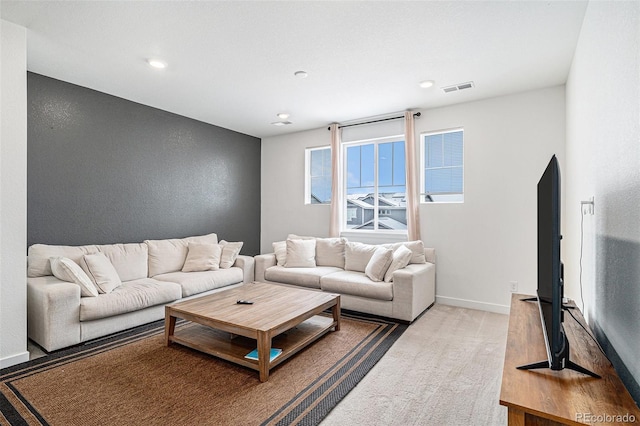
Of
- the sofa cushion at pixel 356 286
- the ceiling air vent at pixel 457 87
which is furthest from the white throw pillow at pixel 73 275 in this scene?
the ceiling air vent at pixel 457 87

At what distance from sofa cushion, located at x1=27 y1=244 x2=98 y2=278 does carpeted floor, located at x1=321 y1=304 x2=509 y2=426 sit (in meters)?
3.01

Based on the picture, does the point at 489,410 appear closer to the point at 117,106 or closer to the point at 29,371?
the point at 29,371

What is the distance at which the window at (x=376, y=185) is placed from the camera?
475 cm

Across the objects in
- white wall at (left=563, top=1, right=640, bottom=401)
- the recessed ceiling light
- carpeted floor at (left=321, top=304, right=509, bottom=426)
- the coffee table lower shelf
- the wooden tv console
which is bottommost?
carpeted floor at (left=321, top=304, right=509, bottom=426)

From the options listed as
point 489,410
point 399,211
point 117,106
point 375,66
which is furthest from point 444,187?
point 117,106

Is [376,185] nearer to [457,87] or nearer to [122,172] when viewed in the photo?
[457,87]

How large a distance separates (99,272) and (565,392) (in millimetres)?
3617

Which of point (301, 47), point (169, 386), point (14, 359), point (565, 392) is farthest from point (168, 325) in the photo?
point (565, 392)

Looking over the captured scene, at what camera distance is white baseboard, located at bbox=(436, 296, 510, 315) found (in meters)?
3.89

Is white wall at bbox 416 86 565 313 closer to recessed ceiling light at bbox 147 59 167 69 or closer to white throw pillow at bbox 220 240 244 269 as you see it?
white throw pillow at bbox 220 240 244 269

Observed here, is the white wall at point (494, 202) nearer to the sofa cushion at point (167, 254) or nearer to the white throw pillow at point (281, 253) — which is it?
the white throw pillow at point (281, 253)

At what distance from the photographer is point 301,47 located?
2762 millimetres

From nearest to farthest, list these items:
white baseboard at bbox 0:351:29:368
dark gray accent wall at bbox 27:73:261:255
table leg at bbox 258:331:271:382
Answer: table leg at bbox 258:331:271:382
white baseboard at bbox 0:351:29:368
dark gray accent wall at bbox 27:73:261:255

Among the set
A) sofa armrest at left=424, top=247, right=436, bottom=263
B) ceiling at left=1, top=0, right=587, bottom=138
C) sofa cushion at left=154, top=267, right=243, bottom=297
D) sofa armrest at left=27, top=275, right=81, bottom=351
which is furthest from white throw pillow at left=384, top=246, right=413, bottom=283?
sofa armrest at left=27, top=275, right=81, bottom=351
